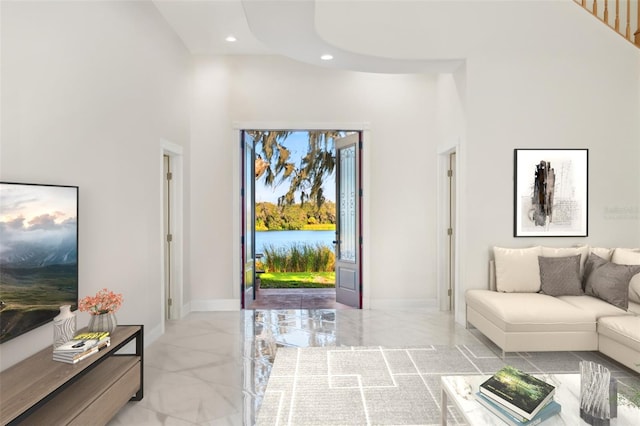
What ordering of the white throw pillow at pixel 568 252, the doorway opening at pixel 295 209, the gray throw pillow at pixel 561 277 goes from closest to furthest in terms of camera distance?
the gray throw pillow at pixel 561 277 → the white throw pillow at pixel 568 252 → the doorway opening at pixel 295 209

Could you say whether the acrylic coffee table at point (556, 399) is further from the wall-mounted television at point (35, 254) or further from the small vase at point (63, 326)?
the wall-mounted television at point (35, 254)

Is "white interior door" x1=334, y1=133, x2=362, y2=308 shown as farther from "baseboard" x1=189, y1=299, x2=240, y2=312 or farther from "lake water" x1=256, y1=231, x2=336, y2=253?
"lake water" x1=256, y1=231, x2=336, y2=253

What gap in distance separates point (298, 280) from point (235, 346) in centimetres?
385

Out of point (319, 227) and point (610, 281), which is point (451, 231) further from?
point (319, 227)

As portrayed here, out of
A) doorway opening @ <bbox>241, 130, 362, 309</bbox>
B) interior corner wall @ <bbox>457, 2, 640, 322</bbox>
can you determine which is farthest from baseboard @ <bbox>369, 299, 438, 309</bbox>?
doorway opening @ <bbox>241, 130, 362, 309</bbox>

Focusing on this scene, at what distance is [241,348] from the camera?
3.74 meters

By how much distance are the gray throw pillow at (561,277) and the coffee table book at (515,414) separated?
2.12 m

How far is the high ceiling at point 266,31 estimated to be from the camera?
Answer: 3244 millimetres

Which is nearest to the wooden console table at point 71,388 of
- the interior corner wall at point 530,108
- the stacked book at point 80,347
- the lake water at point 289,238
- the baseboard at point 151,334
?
the stacked book at point 80,347

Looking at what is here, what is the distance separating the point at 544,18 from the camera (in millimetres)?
4082

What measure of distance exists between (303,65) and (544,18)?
2.76 m

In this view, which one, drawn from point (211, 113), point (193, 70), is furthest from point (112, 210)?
point (193, 70)

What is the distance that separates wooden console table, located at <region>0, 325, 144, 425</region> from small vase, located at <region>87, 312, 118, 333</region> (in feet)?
0.26

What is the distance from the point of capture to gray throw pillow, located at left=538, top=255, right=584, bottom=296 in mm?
3693
